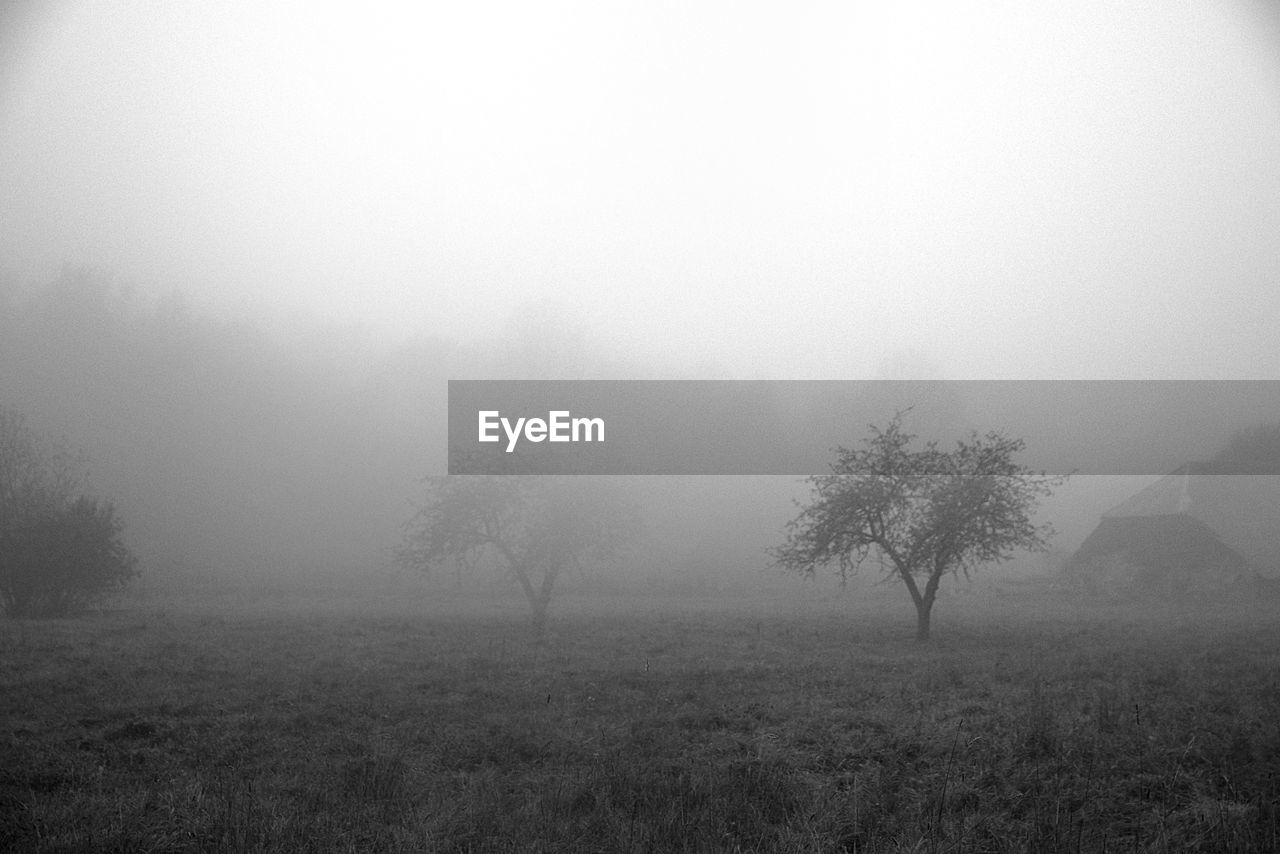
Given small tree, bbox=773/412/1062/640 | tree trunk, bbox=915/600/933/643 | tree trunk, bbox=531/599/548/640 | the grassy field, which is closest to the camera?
the grassy field

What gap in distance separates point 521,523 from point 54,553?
20.4 m

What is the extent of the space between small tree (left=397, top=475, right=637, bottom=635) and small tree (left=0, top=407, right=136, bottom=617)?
13.7 m

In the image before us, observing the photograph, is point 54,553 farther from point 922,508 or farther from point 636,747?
point 922,508

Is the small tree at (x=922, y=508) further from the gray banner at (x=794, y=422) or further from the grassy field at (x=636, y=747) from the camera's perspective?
the gray banner at (x=794, y=422)

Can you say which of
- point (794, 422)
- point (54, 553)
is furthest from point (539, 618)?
point (794, 422)

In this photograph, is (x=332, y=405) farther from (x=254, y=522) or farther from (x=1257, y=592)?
(x=1257, y=592)

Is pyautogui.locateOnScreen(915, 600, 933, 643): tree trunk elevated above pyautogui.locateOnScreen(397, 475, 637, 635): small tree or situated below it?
below

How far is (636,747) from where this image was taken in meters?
9.58

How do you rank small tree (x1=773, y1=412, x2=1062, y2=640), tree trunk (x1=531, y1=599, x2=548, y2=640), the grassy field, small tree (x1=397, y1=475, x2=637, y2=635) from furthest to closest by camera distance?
small tree (x1=397, y1=475, x2=637, y2=635) < tree trunk (x1=531, y1=599, x2=548, y2=640) < small tree (x1=773, y1=412, x2=1062, y2=640) < the grassy field

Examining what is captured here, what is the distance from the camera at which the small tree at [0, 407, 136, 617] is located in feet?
95.8

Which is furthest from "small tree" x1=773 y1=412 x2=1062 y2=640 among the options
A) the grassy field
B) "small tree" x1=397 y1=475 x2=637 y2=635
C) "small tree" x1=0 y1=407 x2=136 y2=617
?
"small tree" x1=0 y1=407 x2=136 y2=617

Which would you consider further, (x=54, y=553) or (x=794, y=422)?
(x=794, y=422)

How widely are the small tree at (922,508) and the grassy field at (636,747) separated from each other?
14.3 ft

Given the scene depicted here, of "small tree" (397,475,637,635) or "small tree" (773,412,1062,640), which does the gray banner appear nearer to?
"small tree" (397,475,637,635)
